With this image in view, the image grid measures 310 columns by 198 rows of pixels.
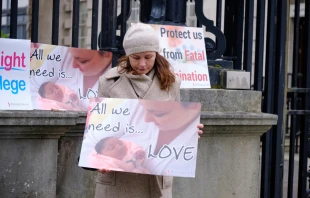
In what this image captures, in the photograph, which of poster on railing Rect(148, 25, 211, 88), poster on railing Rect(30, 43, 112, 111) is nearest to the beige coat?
poster on railing Rect(30, 43, 112, 111)

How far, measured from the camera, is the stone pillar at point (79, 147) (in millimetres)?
5359

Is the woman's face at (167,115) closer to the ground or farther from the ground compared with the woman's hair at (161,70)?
closer to the ground

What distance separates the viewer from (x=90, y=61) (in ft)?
20.0

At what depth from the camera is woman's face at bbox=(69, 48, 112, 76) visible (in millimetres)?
6012

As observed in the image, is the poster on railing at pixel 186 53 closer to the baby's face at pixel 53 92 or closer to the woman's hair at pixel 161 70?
the baby's face at pixel 53 92

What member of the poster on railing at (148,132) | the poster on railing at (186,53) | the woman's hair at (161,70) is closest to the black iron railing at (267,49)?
the poster on railing at (186,53)

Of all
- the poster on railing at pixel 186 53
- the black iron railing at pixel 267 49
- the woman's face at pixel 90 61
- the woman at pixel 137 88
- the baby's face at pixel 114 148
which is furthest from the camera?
the black iron railing at pixel 267 49

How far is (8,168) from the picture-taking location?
535 centimetres

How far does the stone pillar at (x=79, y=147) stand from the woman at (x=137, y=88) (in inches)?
31.2

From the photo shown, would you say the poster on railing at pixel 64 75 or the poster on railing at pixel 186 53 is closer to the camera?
the poster on railing at pixel 64 75

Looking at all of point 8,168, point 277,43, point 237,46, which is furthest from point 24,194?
point 277,43

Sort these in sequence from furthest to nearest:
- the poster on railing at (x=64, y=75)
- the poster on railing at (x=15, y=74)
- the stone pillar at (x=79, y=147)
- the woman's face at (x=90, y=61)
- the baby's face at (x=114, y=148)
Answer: the woman's face at (x=90, y=61)
the poster on railing at (x=64, y=75)
the poster on railing at (x=15, y=74)
the stone pillar at (x=79, y=147)
the baby's face at (x=114, y=148)

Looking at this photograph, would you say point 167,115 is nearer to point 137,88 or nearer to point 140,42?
point 137,88

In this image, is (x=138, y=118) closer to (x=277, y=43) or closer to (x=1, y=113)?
(x=1, y=113)
